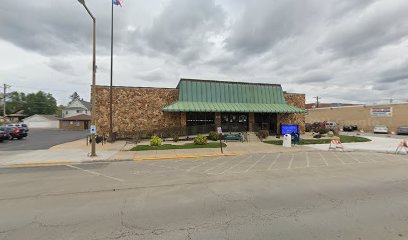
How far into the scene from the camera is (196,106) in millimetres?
22578

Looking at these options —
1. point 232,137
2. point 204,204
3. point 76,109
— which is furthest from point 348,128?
point 76,109

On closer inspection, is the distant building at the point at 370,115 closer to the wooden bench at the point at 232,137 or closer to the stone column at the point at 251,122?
the stone column at the point at 251,122

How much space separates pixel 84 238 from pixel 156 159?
28.8 ft

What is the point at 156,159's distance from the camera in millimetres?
12812

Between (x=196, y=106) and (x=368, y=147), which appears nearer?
(x=368, y=147)

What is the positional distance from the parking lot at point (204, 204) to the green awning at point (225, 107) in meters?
12.2

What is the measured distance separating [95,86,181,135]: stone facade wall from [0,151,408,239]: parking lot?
1286 centimetres

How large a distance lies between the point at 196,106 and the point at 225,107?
10.2 ft

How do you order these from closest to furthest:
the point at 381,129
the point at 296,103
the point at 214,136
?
1. the point at 214,136
2. the point at 296,103
3. the point at 381,129

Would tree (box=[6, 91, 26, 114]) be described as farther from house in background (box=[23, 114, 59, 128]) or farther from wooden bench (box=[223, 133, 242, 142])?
wooden bench (box=[223, 133, 242, 142])

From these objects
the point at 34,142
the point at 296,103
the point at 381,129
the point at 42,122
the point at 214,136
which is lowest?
the point at 34,142

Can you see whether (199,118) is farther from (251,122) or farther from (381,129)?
(381,129)

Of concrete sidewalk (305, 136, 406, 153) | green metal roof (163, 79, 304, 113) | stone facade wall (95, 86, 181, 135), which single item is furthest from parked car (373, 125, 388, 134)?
stone facade wall (95, 86, 181, 135)

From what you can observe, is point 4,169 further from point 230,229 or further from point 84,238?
point 230,229
